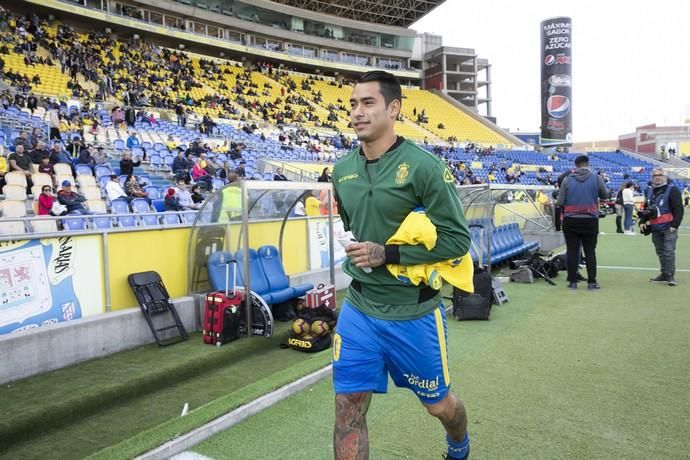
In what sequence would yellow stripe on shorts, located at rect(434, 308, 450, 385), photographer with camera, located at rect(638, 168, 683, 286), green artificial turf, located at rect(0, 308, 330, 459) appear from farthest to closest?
photographer with camera, located at rect(638, 168, 683, 286) → green artificial turf, located at rect(0, 308, 330, 459) → yellow stripe on shorts, located at rect(434, 308, 450, 385)

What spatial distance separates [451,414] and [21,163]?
10443 millimetres

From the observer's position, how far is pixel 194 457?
2971mm

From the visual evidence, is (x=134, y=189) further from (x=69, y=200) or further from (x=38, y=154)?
(x=38, y=154)

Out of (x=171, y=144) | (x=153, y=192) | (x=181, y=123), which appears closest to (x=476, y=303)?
(x=153, y=192)

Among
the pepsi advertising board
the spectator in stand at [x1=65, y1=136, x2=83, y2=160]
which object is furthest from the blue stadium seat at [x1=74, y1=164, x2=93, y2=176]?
the pepsi advertising board

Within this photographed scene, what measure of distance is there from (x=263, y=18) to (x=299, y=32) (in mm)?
3449

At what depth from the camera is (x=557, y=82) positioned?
1688 inches

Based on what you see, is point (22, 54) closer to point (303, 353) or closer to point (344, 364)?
point (303, 353)

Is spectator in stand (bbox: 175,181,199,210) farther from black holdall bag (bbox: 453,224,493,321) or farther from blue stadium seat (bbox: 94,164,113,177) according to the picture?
black holdall bag (bbox: 453,224,493,321)

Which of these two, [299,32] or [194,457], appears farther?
[299,32]

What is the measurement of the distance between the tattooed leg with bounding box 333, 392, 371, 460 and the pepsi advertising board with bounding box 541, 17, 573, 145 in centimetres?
4527

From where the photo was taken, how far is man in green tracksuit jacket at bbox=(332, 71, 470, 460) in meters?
2.08

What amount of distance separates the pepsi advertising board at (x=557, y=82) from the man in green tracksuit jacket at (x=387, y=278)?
44983mm

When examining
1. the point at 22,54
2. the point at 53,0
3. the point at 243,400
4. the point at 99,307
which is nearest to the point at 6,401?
the point at 99,307
